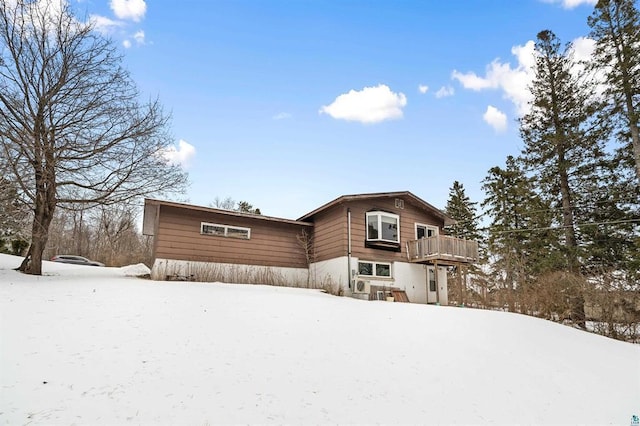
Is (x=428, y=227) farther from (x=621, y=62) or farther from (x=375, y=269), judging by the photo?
(x=621, y=62)

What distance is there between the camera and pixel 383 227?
17.5 m

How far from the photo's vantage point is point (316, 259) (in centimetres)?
1786

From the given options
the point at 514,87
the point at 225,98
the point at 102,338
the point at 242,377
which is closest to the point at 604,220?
the point at 514,87

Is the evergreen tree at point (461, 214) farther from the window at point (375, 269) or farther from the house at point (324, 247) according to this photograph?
the window at point (375, 269)

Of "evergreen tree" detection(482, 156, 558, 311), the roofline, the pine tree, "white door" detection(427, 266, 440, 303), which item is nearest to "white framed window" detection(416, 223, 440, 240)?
"white door" detection(427, 266, 440, 303)

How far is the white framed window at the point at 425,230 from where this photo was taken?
1891 centimetres

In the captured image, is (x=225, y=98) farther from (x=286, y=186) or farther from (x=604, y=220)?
(x=604, y=220)

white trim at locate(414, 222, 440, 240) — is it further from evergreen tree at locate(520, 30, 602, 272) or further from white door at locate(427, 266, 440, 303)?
evergreen tree at locate(520, 30, 602, 272)

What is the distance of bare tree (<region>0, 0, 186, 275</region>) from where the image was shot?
37.1ft

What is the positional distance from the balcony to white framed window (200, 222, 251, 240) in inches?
311

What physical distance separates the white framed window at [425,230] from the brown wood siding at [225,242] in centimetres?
598

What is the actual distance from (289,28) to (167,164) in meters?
7.54

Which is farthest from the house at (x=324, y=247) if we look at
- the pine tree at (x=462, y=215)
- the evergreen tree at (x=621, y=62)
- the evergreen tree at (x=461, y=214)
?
the evergreen tree at (x=461, y=214)

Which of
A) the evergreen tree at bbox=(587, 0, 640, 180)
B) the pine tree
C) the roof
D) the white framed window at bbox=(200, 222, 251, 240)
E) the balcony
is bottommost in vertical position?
the balcony
